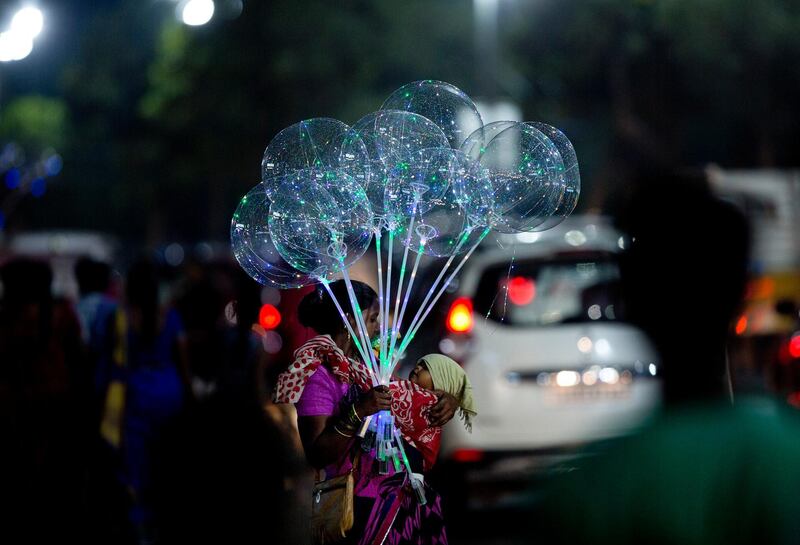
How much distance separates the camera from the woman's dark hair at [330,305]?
4.18m

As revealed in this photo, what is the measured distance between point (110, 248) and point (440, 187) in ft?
108

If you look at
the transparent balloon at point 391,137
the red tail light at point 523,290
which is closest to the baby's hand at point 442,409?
the transparent balloon at point 391,137

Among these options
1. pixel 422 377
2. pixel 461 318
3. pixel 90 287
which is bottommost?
pixel 422 377

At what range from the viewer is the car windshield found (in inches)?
327

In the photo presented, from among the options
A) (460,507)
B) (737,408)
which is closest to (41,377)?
(460,507)

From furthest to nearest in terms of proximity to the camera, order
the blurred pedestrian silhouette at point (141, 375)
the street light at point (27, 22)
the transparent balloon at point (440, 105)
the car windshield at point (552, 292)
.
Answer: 1. the street light at point (27, 22)
2. the car windshield at point (552, 292)
3. the blurred pedestrian silhouette at point (141, 375)
4. the transparent balloon at point (440, 105)

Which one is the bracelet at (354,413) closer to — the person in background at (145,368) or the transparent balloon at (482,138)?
the transparent balloon at (482,138)

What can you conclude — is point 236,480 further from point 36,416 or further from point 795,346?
point 795,346

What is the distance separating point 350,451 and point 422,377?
1.09 ft

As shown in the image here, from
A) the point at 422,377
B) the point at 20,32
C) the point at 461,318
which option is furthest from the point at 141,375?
the point at 20,32

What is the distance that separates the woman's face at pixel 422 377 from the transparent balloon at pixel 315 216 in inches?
17.0

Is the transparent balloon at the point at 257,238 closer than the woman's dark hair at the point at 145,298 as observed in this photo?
Yes

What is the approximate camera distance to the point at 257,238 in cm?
411

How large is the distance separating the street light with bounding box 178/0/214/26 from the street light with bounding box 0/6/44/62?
157 centimetres
